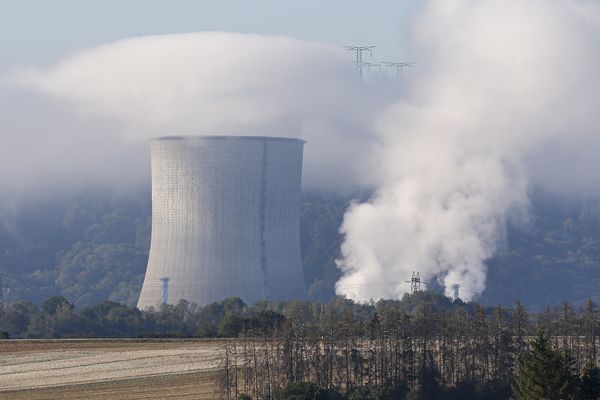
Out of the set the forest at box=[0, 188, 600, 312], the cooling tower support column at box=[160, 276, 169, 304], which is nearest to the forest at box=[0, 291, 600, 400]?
the cooling tower support column at box=[160, 276, 169, 304]

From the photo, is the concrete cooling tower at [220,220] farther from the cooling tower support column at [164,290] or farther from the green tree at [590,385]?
the green tree at [590,385]

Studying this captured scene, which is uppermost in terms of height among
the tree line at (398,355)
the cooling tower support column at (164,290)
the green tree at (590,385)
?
the cooling tower support column at (164,290)

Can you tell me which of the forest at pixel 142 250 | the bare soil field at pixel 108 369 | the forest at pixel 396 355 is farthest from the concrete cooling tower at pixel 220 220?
the forest at pixel 142 250

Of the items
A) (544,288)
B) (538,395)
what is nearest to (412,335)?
(538,395)

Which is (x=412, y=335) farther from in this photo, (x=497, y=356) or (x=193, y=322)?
(x=193, y=322)

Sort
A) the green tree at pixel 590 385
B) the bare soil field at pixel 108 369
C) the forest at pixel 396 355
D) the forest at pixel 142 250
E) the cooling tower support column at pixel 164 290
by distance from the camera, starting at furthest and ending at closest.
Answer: the forest at pixel 142 250, the cooling tower support column at pixel 164 290, the forest at pixel 396 355, the bare soil field at pixel 108 369, the green tree at pixel 590 385

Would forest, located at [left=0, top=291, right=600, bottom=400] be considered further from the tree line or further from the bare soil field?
the bare soil field

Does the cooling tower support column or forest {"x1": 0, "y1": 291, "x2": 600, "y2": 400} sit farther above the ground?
the cooling tower support column
